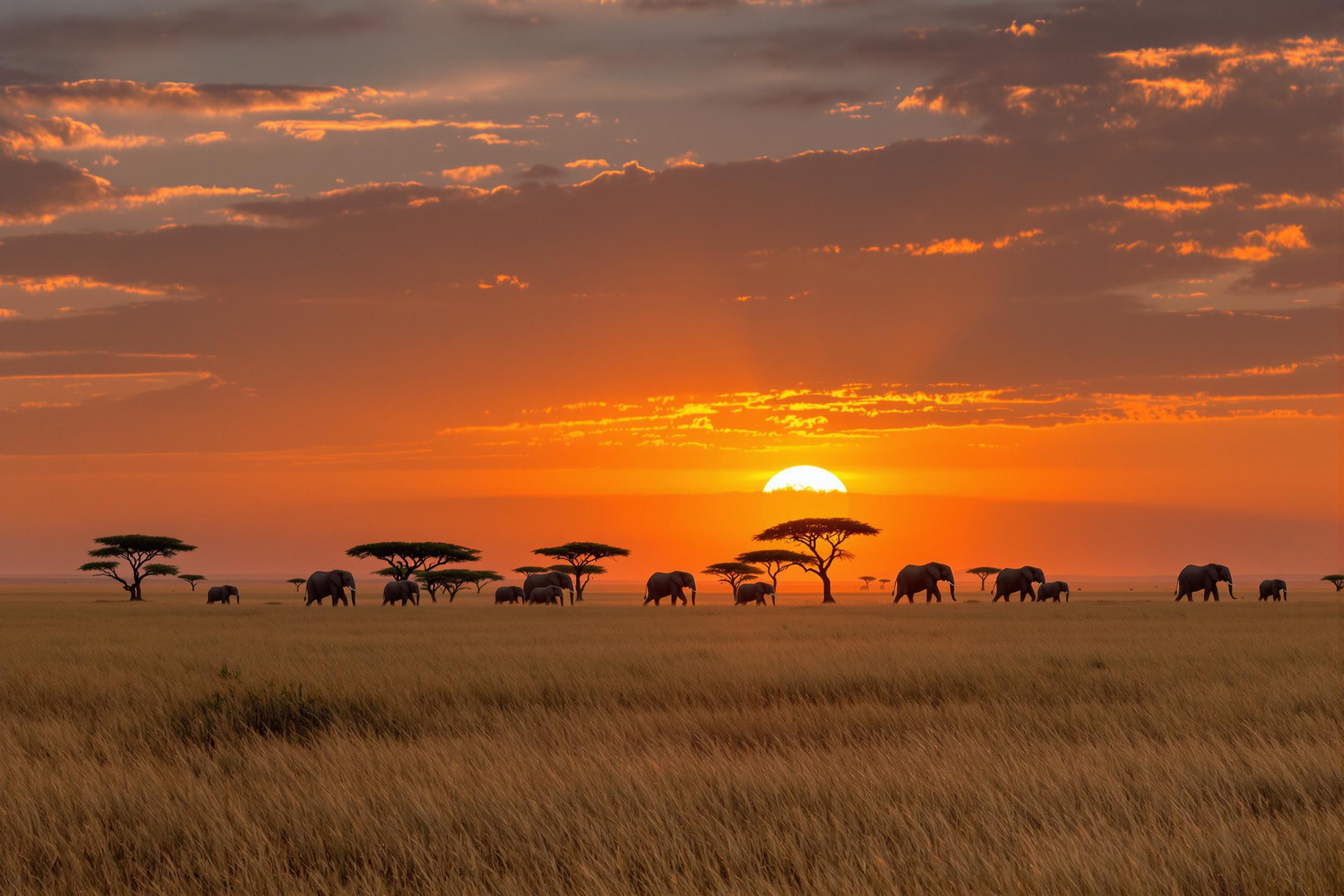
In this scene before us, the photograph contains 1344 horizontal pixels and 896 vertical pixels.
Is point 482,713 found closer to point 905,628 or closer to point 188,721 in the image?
point 188,721

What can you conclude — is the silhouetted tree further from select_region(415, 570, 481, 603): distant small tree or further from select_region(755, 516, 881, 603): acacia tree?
select_region(755, 516, 881, 603): acacia tree

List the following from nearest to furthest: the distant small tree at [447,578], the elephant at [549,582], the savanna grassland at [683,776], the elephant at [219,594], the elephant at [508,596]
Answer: the savanna grassland at [683,776] → the elephant at [219,594] → the elephant at [549,582] → the elephant at [508,596] → the distant small tree at [447,578]

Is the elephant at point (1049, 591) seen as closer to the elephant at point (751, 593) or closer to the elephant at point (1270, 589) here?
the elephant at point (1270, 589)

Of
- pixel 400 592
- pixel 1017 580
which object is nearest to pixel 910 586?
pixel 1017 580

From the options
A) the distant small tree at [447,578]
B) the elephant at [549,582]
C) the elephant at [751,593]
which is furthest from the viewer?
the distant small tree at [447,578]

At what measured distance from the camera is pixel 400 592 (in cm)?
8438

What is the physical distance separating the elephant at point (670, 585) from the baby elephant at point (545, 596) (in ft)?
24.7

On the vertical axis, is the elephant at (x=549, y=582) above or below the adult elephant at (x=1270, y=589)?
above

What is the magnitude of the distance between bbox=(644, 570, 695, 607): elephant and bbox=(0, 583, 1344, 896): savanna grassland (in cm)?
5889

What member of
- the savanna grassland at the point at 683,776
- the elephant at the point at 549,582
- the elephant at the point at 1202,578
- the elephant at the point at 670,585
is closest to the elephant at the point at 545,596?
the elephant at the point at 549,582

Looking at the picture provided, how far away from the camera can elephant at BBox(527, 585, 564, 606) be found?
281 ft

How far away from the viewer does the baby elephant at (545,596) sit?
85562 millimetres

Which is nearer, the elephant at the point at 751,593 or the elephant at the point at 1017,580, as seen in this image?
the elephant at the point at 1017,580

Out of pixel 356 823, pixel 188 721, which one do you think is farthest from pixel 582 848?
pixel 188 721
